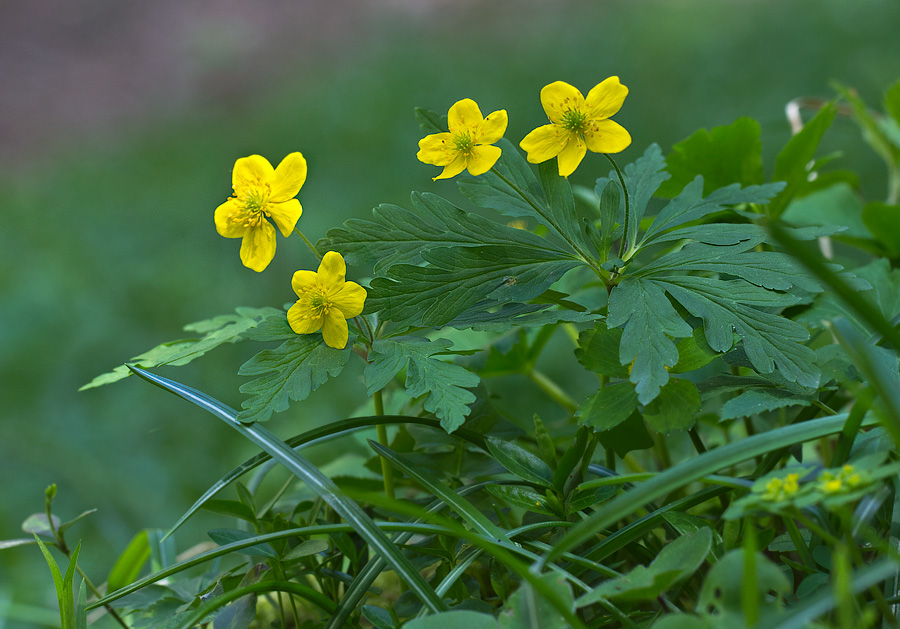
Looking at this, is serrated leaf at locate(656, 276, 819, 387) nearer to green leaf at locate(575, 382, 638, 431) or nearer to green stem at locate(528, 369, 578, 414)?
green leaf at locate(575, 382, 638, 431)

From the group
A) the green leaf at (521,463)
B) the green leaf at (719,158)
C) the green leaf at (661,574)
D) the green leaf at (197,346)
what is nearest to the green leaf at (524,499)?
the green leaf at (521,463)

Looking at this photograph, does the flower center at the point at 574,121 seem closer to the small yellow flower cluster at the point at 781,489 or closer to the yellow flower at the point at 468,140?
the yellow flower at the point at 468,140

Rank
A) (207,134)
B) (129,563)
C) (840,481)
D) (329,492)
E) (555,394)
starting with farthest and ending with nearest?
(207,134) → (555,394) → (129,563) → (329,492) → (840,481)

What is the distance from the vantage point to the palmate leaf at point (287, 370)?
0.52m

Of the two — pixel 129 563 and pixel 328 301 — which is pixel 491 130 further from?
pixel 129 563

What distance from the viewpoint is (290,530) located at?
539 millimetres

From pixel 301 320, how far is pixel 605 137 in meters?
0.28

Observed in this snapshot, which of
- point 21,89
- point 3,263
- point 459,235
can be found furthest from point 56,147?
point 459,235

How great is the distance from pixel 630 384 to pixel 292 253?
2062 mm

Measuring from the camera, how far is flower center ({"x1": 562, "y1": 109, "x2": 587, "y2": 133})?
553 millimetres

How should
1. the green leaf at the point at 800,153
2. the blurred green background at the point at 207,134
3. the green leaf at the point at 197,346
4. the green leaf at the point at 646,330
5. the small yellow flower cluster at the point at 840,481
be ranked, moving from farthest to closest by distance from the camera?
the blurred green background at the point at 207,134, the green leaf at the point at 800,153, the green leaf at the point at 197,346, the green leaf at the point at 646,330, the small yellow flower cluster at the point at 840,481

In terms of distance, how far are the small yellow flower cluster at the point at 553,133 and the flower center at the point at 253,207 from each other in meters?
0.14

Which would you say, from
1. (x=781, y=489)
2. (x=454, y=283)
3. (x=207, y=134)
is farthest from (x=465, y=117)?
(x=207, y=134)

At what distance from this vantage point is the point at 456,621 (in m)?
0.40
